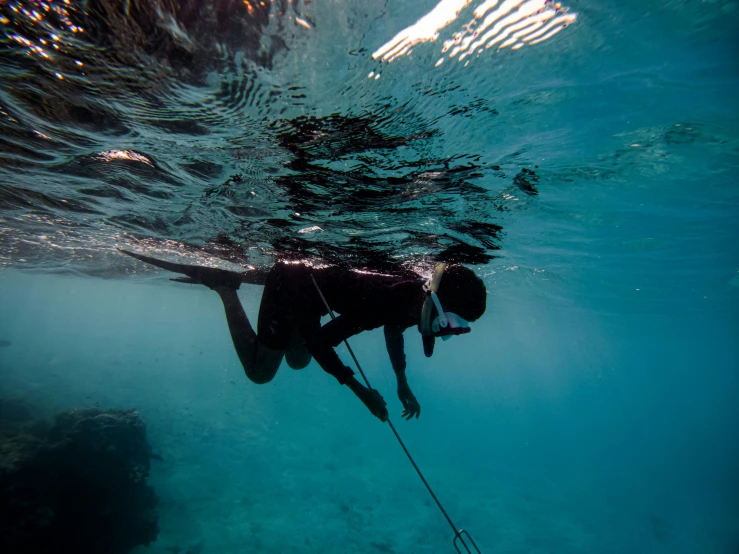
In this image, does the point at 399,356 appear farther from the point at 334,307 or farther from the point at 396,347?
the point at 334,307

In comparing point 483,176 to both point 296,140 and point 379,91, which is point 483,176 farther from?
point 296,140

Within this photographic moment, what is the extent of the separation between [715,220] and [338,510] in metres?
20.5

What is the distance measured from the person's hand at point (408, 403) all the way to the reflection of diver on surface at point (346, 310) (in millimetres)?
18

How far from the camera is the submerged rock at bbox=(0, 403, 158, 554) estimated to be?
8.77m

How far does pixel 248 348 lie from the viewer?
6.50 meters

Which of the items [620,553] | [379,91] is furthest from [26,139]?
[620,553]

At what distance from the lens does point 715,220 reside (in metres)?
9.11

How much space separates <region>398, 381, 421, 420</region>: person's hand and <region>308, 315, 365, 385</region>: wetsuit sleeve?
186 cm

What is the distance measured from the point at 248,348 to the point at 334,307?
7.47 feet

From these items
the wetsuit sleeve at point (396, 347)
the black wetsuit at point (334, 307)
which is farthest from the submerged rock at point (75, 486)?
the wetsuit sleeve at point (396, 347)

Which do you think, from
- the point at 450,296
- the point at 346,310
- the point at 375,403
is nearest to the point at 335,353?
the point at 346,310

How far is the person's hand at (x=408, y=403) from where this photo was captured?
18.9 feet

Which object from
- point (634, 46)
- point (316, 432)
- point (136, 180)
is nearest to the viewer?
point (634, 46)

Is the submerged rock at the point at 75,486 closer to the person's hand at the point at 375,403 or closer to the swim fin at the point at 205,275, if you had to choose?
the swim fin at the point at 205,275
